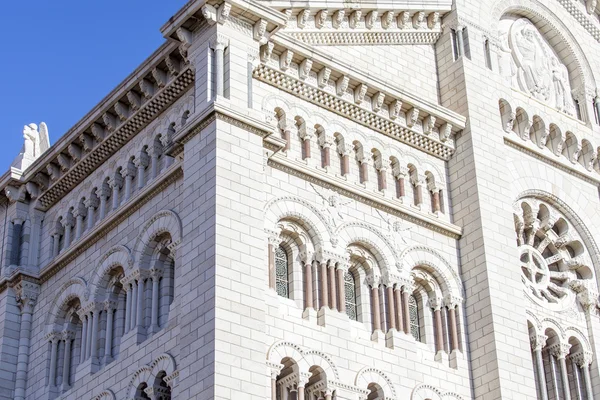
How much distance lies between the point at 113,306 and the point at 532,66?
51.9 feet

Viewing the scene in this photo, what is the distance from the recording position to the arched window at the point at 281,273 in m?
30.0

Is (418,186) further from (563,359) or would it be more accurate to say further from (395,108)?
(563,359)

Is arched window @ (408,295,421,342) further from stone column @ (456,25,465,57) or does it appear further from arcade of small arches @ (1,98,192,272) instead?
stone column @ (456,25,465,57)

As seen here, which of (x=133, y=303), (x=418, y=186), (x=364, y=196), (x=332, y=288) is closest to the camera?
(x=332, y=288)

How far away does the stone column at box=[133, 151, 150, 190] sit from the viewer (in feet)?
107

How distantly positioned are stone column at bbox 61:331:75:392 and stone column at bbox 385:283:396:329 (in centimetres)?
849

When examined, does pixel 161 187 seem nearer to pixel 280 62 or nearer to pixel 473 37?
pixel 280 62

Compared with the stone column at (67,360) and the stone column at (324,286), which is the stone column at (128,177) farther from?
the stone column at (324,286)

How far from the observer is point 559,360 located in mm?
34594

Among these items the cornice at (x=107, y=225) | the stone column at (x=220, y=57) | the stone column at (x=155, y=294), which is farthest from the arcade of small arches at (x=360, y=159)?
the stone column at (x=155, y=294)

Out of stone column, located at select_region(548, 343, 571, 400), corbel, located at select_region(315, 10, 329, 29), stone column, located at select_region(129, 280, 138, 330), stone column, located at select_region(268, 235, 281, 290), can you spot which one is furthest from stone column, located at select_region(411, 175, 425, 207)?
stone column, located at select_region(129, 280, 138, 330)

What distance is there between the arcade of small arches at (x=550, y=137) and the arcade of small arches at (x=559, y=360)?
5.96m

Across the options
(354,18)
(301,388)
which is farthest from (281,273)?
(354,18)

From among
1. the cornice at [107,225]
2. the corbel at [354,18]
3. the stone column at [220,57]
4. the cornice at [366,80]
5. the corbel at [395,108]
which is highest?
the corbel at [354,18]
